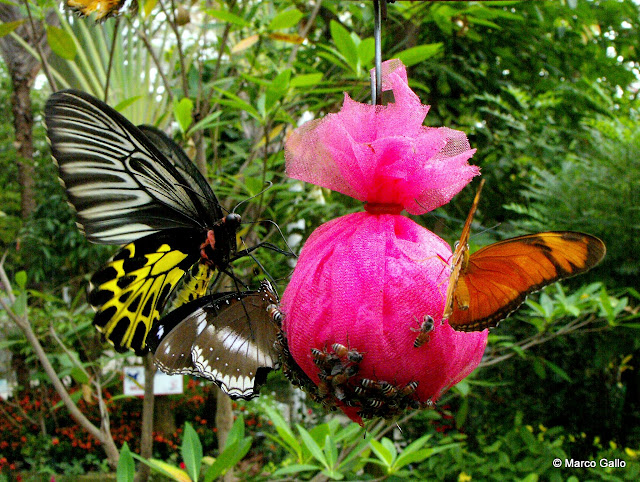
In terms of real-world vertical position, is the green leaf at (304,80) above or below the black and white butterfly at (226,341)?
above

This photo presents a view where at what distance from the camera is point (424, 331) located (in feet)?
2.38

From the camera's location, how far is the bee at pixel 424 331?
0.72m

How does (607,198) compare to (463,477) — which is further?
(463,477)

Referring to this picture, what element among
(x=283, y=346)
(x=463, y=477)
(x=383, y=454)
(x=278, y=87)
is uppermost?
(x=278, y=87)

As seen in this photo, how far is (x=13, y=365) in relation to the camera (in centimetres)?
517

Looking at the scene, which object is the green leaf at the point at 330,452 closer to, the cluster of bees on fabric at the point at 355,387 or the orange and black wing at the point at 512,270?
the cluster of bees on fabric at the point at 355,387

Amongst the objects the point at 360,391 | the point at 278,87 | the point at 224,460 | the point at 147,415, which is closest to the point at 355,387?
the point at 360,391

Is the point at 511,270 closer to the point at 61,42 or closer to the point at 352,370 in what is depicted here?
the point at 352,370

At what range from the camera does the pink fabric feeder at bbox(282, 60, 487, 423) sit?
0.76 meters

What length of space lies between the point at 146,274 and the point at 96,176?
0.26 m

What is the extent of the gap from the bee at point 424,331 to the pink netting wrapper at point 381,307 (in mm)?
14

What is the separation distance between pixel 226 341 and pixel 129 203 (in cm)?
34

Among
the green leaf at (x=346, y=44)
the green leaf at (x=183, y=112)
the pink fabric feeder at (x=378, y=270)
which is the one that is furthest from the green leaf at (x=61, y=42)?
the pink fabric feeder at (x=378, y=270)

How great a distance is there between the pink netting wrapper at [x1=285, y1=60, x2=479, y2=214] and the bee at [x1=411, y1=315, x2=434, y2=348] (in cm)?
21
